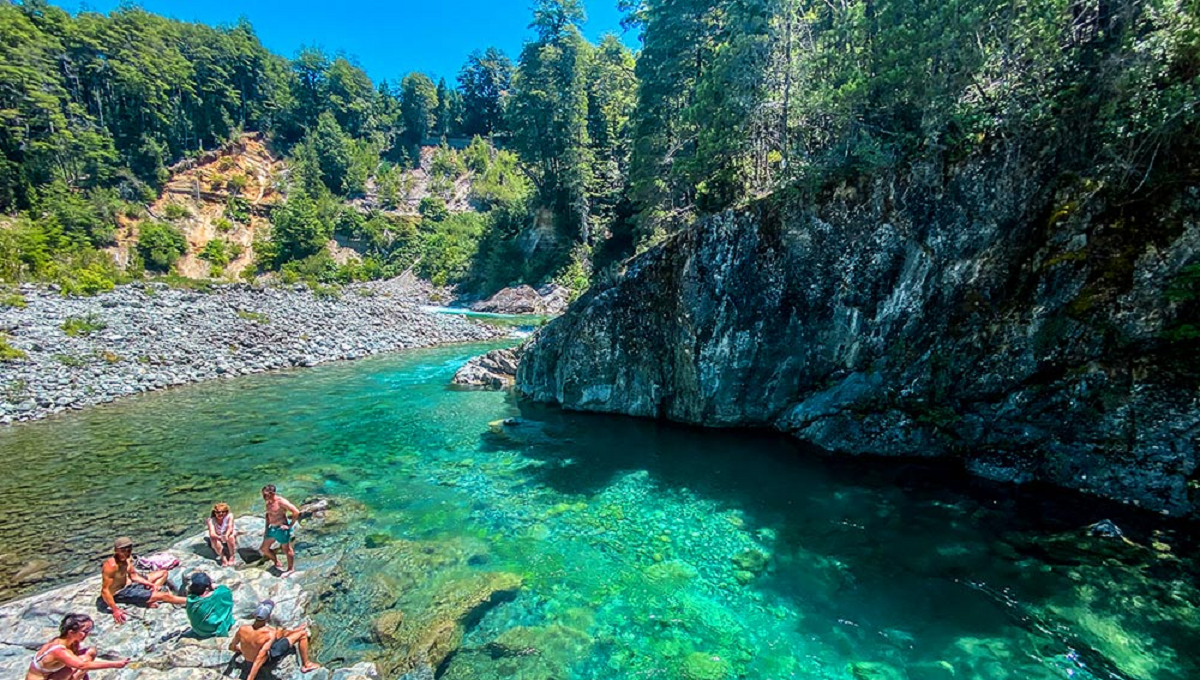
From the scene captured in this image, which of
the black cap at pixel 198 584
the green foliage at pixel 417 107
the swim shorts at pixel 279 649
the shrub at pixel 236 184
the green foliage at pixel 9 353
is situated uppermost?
the green foliage at pixel 417 107

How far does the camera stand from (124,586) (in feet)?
26.4

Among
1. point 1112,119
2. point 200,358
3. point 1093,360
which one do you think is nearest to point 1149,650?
point 1093,360

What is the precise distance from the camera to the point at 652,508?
12.1 metres

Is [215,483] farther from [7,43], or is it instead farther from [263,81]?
[263,81]

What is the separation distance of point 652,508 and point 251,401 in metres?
19.6

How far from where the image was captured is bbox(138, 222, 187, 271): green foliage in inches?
2221

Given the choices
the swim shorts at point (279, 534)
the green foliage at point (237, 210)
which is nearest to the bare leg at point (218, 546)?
the swim shorts at point (279, 534)

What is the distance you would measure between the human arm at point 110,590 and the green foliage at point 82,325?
82.9 feet

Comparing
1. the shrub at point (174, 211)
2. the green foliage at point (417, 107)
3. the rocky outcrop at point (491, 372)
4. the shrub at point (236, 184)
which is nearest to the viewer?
the rocky outcrop at point (491, 372)

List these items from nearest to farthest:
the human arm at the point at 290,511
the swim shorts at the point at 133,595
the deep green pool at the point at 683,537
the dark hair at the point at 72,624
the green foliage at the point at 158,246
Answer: the dark hair at the point at 72,624 < the deep green pool at the point at 683,537 < the swim shorts at the point at 133,595 < the human arm at the point at 290,511 < the green foliage at the point at 158,246

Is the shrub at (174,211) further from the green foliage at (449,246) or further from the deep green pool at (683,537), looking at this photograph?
the deep green pool at (683,537)

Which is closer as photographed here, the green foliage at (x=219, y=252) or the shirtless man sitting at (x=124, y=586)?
the shirtless man sitting at (x=124, y=586)

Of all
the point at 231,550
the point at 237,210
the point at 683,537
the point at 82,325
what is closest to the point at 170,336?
the point at 82,325

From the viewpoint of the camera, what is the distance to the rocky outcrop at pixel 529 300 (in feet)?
171
